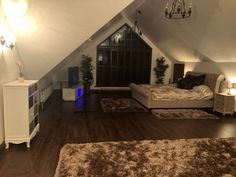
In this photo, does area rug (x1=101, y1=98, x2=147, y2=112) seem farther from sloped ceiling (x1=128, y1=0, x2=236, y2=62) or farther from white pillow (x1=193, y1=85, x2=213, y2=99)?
sloped ceiling (x1=128, y1=0, x2=236, y2=62)

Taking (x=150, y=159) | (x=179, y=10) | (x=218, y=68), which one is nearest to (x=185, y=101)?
(x=218, y=68)

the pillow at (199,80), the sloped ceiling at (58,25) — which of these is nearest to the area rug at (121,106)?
the pillow at (199,80)

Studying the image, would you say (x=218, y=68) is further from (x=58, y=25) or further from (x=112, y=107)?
(x=58, y=25)

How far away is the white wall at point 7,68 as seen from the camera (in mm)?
3059

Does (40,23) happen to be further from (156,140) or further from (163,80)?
(163,80)

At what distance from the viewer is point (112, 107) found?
5645mm

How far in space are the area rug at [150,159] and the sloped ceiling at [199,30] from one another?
2.41 metres

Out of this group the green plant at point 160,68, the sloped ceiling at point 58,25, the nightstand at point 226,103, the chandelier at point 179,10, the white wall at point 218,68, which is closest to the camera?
the sloped ceiling at point 58,25

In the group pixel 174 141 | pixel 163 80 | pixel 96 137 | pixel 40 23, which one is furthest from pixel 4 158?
pixel 163 80

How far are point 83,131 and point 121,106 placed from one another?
84.4 inches

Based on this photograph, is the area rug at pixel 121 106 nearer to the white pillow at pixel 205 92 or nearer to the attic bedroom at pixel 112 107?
the attic bedroom at pixel 112 107

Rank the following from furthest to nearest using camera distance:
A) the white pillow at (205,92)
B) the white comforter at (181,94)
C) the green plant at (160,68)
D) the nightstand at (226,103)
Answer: the green plant at (160,68) < the white pillow at (205,92) < the white comforter at (181,94) < the nightstand at (226,103)

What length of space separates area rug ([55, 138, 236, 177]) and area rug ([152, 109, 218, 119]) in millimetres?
1558

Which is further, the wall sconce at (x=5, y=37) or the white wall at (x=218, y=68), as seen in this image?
the white wall at (x=218, y=68)
